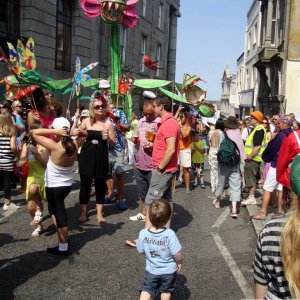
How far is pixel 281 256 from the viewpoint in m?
1.76

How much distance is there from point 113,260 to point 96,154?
5.89 feet

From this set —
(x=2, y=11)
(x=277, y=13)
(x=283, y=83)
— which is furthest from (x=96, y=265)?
(x=277, y=13)

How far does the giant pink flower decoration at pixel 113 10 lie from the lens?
27.2 ft

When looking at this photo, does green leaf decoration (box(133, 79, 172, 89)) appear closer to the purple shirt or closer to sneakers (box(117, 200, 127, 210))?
sneakers (box(117, 200, 127, 210))

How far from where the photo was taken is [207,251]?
503 centimetres

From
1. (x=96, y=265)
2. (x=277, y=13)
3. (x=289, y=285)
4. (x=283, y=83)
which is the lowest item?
(x=96, y=265)

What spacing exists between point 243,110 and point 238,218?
111 feet

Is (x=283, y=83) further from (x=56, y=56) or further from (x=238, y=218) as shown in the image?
(x=238, y=218)

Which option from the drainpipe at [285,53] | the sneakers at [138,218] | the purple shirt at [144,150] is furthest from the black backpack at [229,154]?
the drainpipe at [285,53]

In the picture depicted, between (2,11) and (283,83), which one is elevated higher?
(2,11)

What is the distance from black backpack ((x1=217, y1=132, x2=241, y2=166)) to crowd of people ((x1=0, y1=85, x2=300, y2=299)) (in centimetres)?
2

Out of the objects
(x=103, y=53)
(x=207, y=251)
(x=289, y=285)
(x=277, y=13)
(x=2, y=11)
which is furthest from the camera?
(x=277, y=13)

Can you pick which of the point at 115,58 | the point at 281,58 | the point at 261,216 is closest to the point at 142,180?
the point at 261,216

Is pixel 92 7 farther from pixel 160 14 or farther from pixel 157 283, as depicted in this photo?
pixel 160 14
